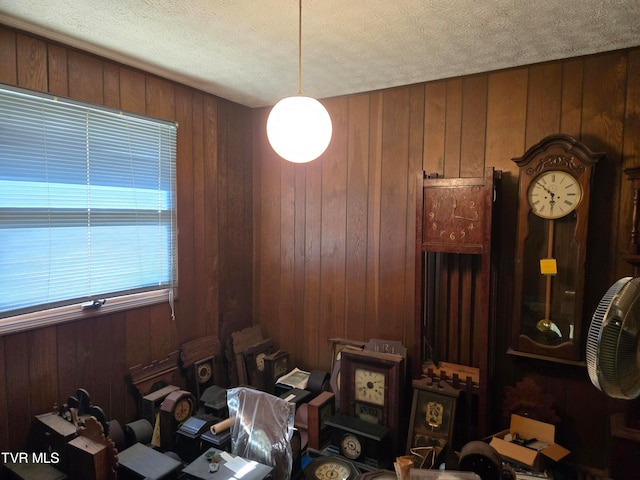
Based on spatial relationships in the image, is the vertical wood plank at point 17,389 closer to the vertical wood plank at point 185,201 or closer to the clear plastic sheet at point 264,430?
the vertical wood plank at point 185,201

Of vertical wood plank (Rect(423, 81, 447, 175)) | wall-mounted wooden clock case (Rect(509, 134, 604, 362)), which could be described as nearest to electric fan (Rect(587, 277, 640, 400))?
wall-mounted wooden clock case (Rect(509, 134, 604, 362))

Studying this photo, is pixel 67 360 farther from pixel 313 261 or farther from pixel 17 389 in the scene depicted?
pixel 313 261

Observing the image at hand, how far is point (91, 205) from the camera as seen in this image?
80.4 inches

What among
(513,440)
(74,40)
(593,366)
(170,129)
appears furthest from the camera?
(170,129)

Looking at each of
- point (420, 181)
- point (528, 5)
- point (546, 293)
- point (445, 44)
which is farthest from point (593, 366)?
point (445, 44)

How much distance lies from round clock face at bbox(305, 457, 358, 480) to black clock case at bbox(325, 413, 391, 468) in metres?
0.16

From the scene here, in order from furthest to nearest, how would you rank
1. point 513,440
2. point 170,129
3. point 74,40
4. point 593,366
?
point 170,129 < point 513,440 < point 74,40 < point 593,366

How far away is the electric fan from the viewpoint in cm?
128

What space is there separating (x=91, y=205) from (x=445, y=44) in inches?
77.1

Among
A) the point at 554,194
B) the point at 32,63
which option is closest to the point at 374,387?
the point at 554,194

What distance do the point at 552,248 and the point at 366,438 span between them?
1.39 meters

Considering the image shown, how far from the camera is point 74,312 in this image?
6.56ft

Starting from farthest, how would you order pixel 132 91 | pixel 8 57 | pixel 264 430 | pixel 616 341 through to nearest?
pixel 132 91 < pixel 264 430 < pixel 8 57 < pixel 616 341

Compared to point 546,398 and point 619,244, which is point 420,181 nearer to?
point 619,244
